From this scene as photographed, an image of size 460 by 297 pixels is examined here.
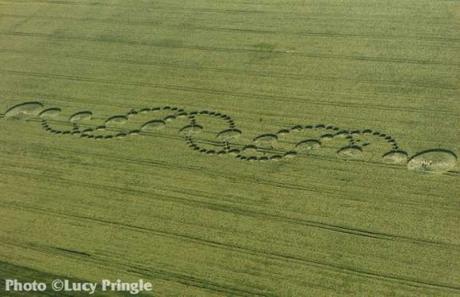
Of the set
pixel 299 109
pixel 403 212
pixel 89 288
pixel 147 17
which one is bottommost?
pixel 89 288

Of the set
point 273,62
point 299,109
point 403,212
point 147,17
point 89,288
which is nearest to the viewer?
point 89,288

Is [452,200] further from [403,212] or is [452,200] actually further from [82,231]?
[82,231]

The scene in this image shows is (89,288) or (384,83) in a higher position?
(384,83)

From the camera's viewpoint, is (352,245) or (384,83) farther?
(384,83)

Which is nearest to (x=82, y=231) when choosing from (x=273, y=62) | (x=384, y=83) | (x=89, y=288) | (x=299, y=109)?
(x=89, y=288)

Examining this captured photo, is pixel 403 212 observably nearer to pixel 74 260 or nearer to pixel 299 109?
pixel 299 109

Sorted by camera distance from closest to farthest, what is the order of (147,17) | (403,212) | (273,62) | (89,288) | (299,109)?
(89,288) → (403,212) → (299,109) → (273,62) → (147,17)

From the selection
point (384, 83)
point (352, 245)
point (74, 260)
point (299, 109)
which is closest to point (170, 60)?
point (299, 109)
